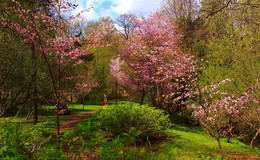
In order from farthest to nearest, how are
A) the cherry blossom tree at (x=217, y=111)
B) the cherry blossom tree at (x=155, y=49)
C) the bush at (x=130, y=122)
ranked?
the cherry blossom tree at (x=155, y=49)
the bush at (x=130, y=122)
the cherry blossom tree at (x=217, y=111)

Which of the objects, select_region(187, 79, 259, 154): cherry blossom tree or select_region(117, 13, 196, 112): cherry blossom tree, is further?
select_region(117, 13, 196, 112): cherry blossom tree

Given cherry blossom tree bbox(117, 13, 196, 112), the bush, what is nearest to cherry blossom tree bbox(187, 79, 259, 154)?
the bush

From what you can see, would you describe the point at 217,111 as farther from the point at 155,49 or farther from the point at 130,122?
the point at 155,49

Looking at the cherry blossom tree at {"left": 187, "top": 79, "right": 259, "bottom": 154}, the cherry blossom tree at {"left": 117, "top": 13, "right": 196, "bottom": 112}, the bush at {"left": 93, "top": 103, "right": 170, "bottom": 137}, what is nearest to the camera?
the cherry blossom tree at {"left": 187, "top": 79, "right": 259, "bottom": 154}

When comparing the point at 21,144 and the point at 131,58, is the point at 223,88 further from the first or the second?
the point at 21,144

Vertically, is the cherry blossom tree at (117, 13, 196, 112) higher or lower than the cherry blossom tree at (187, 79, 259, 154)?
higher

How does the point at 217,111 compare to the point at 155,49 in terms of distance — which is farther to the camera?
the point at 155,49

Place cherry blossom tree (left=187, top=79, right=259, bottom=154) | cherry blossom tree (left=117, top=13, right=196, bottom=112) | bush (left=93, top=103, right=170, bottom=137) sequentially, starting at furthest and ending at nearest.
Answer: cherry blossom tree (left=117, top=13, right=196, bottom=112)
bush (left=93, top=103, right=170, bottom=137)
cherry blossom tree (left=187, top=79, right=259, bottom=154)

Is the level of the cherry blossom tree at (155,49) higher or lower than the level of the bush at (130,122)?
higher

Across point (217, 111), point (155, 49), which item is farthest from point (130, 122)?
point (155, 49)

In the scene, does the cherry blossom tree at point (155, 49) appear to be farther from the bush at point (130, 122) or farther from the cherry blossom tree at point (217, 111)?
the bush at point (130, 122)

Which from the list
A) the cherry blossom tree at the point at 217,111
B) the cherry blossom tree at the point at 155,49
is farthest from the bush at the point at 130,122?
the cherry blossom tree at the point at 155,49

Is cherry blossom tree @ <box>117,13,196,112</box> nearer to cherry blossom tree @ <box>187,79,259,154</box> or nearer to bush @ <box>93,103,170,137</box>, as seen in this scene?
cherry blossom tree @ <box>187,79,259,154</box>

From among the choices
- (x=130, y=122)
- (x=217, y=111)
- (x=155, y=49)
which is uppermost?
(x=155, y=49)
